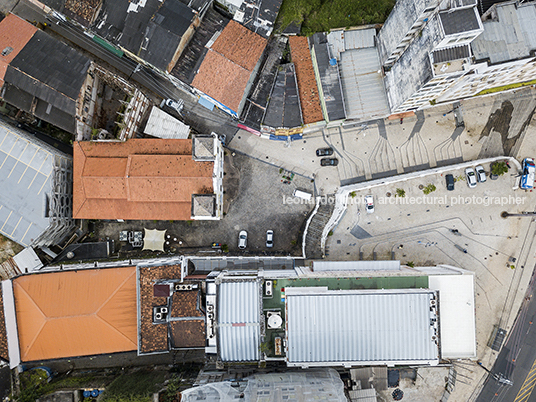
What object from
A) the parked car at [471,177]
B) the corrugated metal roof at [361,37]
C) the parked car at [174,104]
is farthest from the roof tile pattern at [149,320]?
the parked car at [471,177]

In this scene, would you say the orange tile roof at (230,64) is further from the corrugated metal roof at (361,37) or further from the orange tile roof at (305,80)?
the corrugated metal roof at (361,37)

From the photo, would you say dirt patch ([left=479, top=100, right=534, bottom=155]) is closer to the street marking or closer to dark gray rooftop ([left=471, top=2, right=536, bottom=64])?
dark gray rooftop ([left=471, top=2, right=536, bottom=64])

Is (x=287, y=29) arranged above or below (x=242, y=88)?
above

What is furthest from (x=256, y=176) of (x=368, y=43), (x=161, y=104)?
(x=368, y=43)

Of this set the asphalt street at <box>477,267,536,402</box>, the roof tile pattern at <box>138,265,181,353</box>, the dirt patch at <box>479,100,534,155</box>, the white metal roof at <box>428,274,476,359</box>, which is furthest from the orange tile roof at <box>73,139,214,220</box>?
the asphalt street at <box>477,267,536,402</box>

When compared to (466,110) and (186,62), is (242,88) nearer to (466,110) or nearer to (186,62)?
(186,62)
